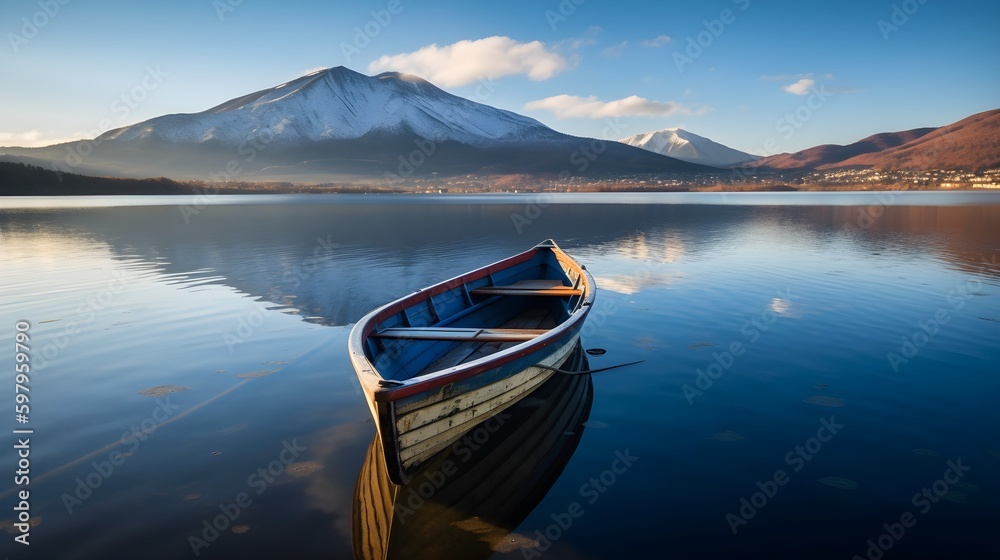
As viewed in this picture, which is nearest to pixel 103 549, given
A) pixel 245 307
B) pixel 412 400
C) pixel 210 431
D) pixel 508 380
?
pixel 210 431

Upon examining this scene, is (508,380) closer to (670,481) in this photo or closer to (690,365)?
(670,481)

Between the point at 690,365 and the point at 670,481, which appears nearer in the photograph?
the point at 670,481

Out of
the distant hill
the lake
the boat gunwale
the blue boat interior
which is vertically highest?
the distant hill

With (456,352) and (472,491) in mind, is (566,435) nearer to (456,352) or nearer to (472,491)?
(472,491)

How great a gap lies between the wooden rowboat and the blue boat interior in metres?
0.02

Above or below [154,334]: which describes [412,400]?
above

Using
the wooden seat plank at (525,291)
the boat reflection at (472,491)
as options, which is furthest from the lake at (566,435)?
the wooden seat plank at (525,291)

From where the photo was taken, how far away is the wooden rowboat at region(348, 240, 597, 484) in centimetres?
635

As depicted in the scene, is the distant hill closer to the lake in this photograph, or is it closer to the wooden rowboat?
the lake

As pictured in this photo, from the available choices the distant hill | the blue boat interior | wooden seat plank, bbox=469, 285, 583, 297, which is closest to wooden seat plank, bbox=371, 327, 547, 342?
the blue boat interior

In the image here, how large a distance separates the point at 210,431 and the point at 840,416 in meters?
10.8

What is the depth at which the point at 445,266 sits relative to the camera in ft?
89.1

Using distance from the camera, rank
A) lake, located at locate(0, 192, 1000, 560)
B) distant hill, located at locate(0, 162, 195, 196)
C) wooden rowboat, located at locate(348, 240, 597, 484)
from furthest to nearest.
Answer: distant hill, located at locate(0, 162, 195, 196) < wooden rowboat, located at locate(348, 240, 597, 484) < lake, located at locate(0, 192, 1000, 560)

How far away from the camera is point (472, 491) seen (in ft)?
23.2
